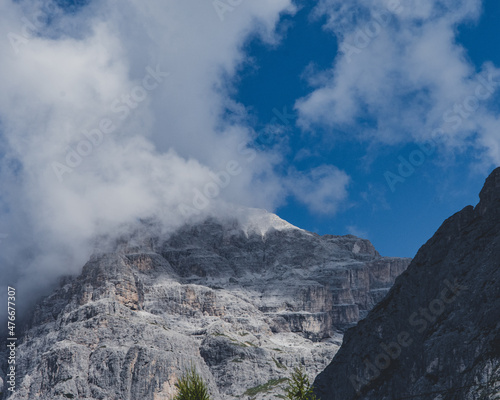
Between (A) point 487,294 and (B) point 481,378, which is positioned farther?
(A) point 487,294

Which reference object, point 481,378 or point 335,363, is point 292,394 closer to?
point 481,378

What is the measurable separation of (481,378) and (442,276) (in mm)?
47782

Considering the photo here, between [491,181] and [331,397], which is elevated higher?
[491,181]

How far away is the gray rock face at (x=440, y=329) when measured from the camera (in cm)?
12812

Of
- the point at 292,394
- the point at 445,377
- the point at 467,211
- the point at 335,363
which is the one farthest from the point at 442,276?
the point at 292,394

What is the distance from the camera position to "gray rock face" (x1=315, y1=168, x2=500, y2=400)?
128m

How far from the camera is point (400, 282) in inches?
7023

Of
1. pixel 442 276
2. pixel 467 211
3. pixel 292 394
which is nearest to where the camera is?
pixel 292 394

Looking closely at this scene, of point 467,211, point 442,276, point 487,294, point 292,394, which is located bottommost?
point 292,394

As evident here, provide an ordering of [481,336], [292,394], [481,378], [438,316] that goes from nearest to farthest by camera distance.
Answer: [292,394] → [481,378] → [481,336] → [438,316]

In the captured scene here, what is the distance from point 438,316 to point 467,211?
3539cm

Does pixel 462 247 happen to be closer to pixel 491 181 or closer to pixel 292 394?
pixel 491 181

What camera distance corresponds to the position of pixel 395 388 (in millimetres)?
153375

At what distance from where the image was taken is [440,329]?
146 meters
